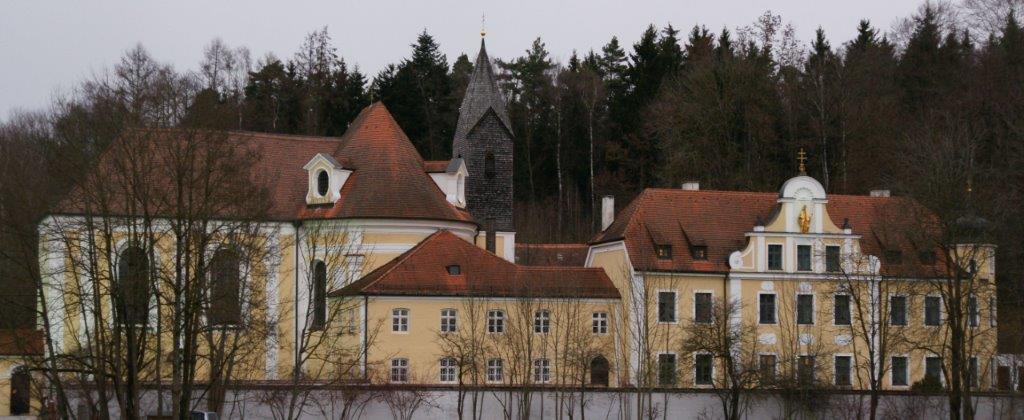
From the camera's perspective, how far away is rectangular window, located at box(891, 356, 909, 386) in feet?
181

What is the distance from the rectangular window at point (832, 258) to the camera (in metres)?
55.5

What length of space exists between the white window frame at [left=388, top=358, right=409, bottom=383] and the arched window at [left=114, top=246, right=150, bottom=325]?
42.1ft

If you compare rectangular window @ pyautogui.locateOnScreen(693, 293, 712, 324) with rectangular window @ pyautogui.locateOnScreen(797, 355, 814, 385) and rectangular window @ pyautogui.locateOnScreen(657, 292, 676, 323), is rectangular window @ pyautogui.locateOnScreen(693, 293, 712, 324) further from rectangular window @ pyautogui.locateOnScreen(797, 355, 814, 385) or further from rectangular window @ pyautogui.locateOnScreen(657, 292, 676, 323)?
rectangular window @ pyautogui.locateOnScreen(797, 355, 814, 385)

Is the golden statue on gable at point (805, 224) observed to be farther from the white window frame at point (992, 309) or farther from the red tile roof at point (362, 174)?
the red tile roof at point (362, 174)

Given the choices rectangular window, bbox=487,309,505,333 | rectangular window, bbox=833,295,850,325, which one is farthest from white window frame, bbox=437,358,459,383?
rectangular window, bbox=833,295,850,325

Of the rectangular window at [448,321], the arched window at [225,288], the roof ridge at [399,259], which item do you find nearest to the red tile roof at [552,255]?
the roof ridge at [399,259]

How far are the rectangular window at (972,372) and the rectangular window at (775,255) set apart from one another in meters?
7.47

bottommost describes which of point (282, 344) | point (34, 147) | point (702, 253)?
point (282, 344)

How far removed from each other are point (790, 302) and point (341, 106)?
1626 inches

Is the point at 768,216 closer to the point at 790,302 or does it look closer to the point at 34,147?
the point at 790,302

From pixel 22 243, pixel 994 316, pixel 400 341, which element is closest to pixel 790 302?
pixel 994 316

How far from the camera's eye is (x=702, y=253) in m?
55.4

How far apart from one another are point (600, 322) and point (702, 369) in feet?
13.5

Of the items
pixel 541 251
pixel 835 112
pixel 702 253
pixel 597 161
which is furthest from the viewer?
pixel 597 161
